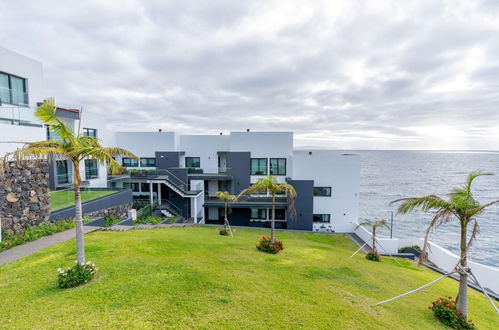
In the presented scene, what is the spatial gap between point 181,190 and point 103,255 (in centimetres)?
1180

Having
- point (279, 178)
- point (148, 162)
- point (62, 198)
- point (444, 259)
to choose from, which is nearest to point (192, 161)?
point (148, 162)

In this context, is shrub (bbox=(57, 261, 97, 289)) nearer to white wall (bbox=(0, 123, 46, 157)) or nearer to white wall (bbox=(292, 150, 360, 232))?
white wall (bbox=(0, 123, 46, 157))

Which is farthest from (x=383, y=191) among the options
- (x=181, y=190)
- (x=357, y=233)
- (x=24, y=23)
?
(x=24, y=23)

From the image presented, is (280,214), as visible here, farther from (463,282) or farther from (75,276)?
(75,276)

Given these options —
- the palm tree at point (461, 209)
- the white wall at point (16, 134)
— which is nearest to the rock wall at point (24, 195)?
the white wall at point (16, 134)

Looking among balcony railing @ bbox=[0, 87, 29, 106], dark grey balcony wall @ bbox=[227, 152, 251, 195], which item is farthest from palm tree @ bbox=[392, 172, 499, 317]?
balcony railing @ bbox=[0, 87, 29, 106]

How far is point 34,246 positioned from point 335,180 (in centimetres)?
2154

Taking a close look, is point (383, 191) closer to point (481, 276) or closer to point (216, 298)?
point (481, 276)

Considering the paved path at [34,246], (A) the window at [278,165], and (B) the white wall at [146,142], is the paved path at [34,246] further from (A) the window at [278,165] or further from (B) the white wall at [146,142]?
(A) the window at [278,165]

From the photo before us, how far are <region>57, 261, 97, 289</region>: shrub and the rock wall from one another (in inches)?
236

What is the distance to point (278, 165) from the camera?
22.7 metres

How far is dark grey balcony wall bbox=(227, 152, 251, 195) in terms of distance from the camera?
72.9ft

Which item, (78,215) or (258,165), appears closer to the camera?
(78,215)

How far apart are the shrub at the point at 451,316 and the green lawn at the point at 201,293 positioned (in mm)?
297
